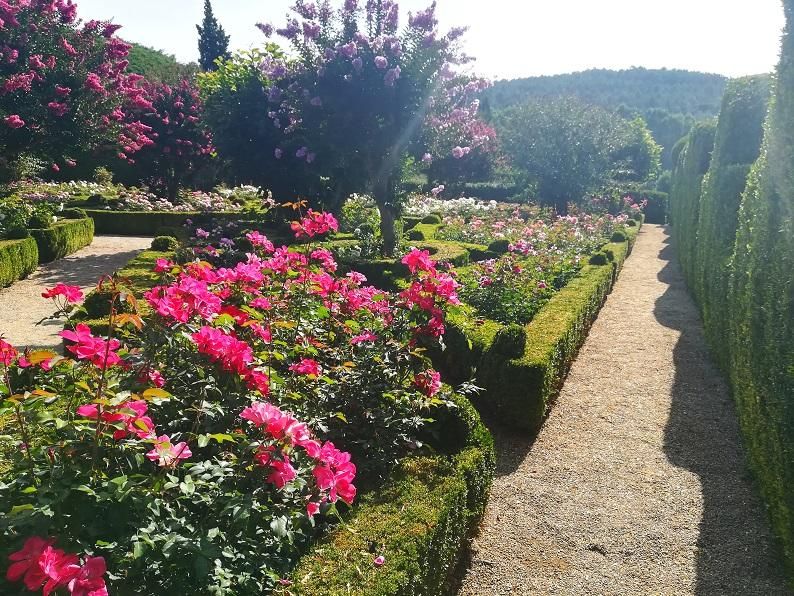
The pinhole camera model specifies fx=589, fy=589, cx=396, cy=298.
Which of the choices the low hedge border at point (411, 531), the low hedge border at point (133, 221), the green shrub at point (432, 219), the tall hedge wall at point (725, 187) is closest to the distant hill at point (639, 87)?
the green shrub at point (432, 219)

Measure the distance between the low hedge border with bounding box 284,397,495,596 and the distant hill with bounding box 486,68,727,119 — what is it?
97.0 meters

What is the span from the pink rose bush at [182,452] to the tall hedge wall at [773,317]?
78.2 inches

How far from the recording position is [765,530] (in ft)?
12.6

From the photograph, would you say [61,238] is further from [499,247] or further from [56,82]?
[499,247]

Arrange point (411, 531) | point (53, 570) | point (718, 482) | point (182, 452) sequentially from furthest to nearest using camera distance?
point (718, 482)
point (411, 531)
point (182, 452)
point (53, 570)

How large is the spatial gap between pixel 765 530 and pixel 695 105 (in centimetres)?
11020

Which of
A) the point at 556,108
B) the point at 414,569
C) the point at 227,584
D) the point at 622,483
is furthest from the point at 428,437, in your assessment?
the point at 556,108

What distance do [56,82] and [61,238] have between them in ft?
11.0

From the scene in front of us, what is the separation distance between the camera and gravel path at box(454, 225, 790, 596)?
3408 millimetres

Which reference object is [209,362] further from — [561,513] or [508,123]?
[508,123]

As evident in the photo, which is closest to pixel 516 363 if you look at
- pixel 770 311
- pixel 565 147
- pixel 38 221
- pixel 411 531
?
pixel 770 311

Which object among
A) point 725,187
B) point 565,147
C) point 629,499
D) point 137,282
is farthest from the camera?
point 565,147

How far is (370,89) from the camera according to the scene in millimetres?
9414

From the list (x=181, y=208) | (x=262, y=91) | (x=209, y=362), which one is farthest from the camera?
(x=181, y=208)
